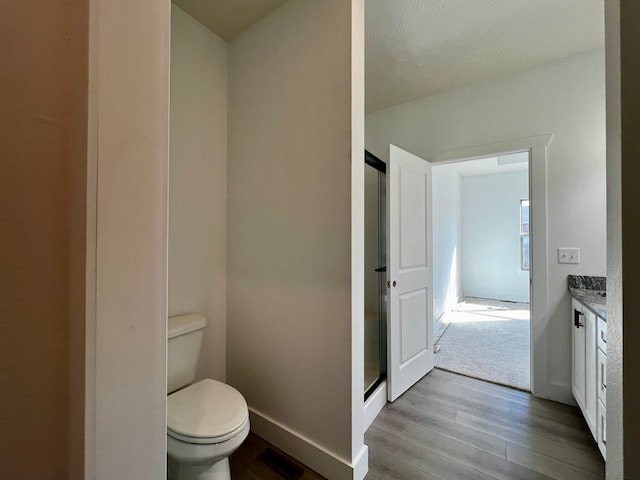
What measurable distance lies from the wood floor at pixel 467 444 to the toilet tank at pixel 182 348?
21.3 inches

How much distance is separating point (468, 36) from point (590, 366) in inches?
90.0

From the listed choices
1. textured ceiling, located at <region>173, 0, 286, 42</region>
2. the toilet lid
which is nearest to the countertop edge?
the toilet lid

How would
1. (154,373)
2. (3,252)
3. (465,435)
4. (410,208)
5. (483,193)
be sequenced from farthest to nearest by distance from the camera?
(483,193), (410,208), (465,435), (154,373), (3,252)

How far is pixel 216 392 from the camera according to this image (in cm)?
137

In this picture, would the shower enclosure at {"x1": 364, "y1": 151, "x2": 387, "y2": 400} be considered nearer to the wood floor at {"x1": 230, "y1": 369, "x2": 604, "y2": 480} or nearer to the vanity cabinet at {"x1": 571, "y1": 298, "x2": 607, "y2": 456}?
the wood floor at {"x1": 230, "y1": 369, "x2": 604, "y2": 480}

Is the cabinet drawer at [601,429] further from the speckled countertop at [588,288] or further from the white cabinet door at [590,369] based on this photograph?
the speckled countertop at [588,288]

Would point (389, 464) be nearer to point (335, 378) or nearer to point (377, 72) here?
point (335, 378)

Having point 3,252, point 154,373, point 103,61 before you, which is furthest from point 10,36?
point 154,373

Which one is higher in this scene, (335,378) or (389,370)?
(335,378)

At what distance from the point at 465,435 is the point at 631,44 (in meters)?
2.01

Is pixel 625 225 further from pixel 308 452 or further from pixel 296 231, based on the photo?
pixel 308 452

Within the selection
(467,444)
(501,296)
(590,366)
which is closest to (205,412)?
(467,444)

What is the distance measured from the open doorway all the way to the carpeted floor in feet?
0.04

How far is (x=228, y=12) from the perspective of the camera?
1666mm
